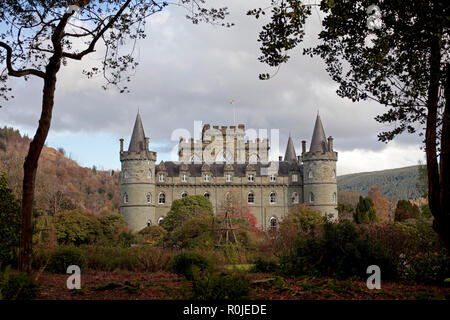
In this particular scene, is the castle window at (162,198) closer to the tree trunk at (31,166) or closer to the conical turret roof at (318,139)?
the conical turret roof at (318,139)

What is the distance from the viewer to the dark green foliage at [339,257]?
951 centimetres

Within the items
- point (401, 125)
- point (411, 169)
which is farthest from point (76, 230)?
point (411, 169)

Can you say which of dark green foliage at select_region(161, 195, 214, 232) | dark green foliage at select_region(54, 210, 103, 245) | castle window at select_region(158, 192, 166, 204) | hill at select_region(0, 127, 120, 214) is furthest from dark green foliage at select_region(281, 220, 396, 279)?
hill at select_region(0, 127, 120, 214)

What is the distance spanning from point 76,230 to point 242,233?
353 inches

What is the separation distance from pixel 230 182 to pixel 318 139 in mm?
10115

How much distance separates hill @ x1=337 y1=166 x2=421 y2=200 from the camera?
145 metres

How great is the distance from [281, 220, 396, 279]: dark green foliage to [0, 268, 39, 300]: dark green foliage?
5.09 meters

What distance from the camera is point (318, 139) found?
50.7 meters

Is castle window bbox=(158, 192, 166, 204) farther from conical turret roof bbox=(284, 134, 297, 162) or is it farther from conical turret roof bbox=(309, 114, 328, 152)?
conical turret roof bbox=(284, 134, 297, 162)

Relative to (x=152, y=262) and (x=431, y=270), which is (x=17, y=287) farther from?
(x=431, y=270)

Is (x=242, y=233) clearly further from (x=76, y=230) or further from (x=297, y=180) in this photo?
(x=297, y=180)

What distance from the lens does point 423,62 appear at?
8.62m

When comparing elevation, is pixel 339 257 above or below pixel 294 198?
below

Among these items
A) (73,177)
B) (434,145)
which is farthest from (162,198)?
(73,177)
